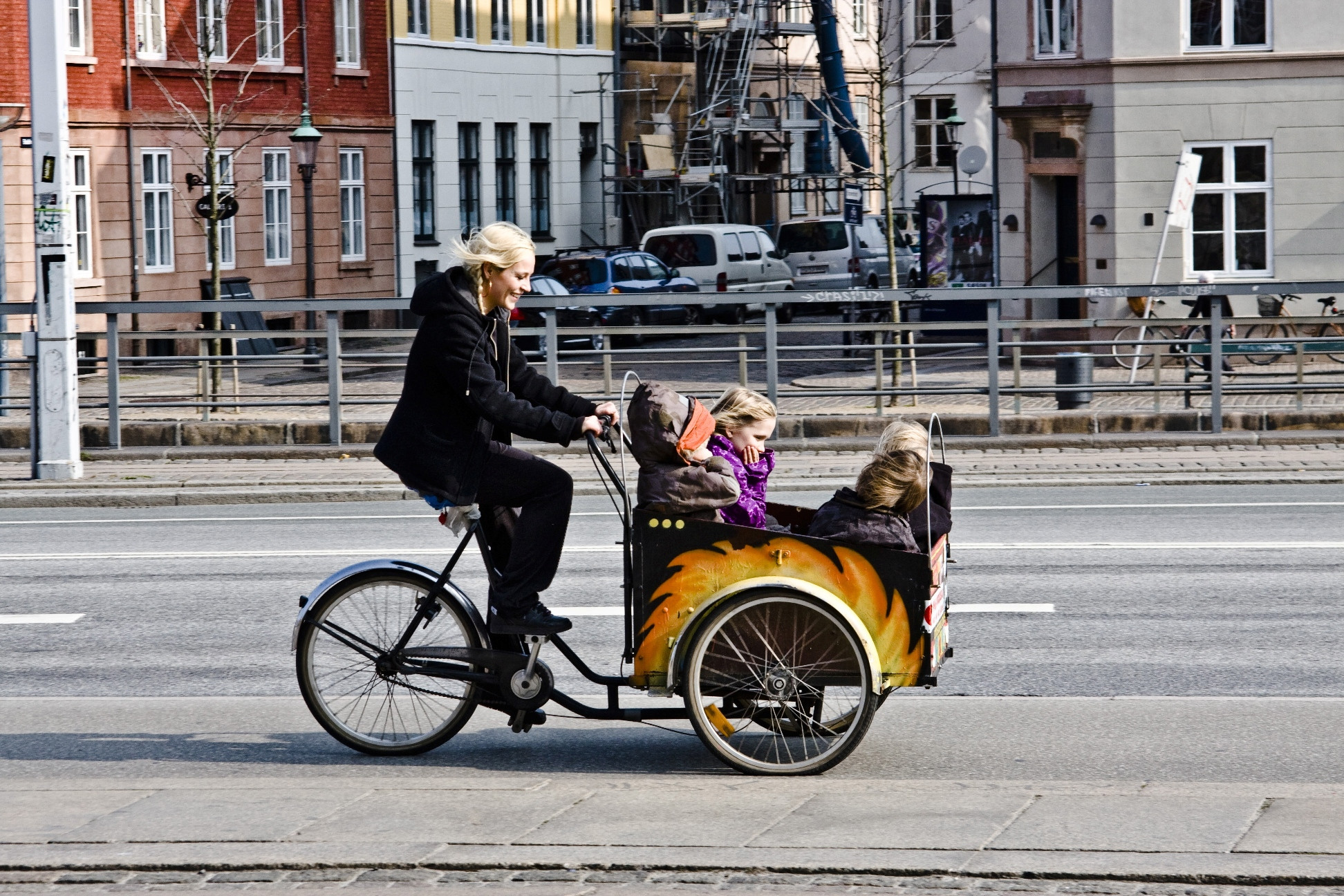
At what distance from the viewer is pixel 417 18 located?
42562mm

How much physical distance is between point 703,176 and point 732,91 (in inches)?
130

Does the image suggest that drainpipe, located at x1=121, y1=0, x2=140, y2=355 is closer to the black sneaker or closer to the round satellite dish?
the round satellite dish

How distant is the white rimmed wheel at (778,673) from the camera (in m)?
Answer: 6.09

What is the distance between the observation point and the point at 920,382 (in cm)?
2067

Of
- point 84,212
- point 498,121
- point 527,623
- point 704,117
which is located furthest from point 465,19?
point 527,623

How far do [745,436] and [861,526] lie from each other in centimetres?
56

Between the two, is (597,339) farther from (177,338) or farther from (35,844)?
(35,844)

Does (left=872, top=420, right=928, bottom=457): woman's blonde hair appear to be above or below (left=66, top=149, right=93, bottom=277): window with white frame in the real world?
below

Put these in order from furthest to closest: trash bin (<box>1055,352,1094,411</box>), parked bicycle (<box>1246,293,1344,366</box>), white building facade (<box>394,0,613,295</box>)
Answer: white building facade (<box>394,0,613,295</box>) → trash bin (<box>1055,352,1094,411</box>) → parked bicycle (<box>1246,293,1344,366</box>)

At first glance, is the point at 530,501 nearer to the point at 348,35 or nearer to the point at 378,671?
the point at 378,671

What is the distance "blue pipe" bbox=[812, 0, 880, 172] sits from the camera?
4769 cm

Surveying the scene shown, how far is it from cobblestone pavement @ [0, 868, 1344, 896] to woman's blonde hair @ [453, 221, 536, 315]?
199 cm

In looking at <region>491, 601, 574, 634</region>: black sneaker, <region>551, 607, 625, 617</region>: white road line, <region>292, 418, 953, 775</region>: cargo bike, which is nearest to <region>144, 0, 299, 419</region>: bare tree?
<region>551, 607, 625, 617</region>: white road line

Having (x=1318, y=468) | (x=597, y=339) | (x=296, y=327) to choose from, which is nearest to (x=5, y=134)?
(x=296, y=327)
